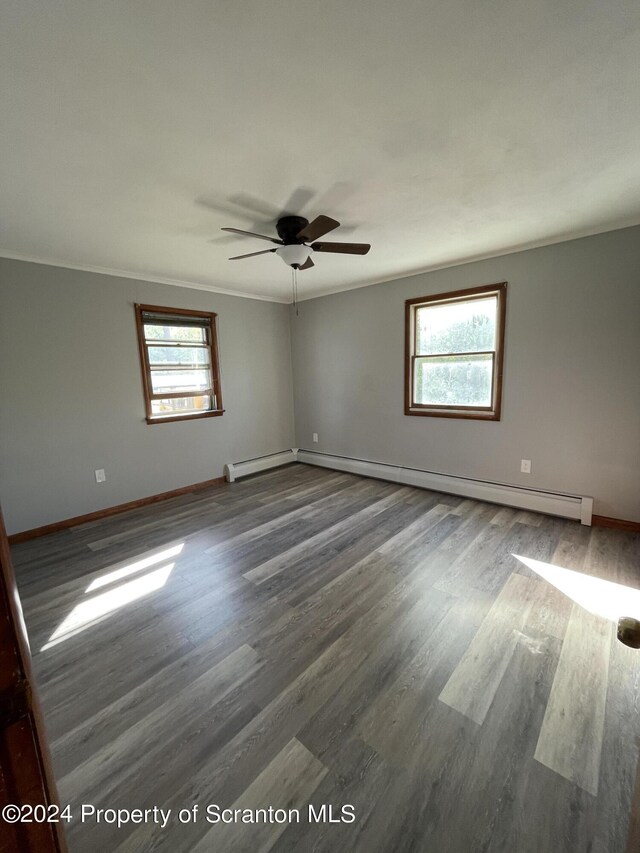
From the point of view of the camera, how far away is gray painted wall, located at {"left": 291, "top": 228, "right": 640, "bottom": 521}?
2875 millimetres

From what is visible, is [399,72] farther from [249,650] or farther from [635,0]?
[249,650]

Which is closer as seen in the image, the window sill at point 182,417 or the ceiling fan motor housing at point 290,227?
the ceiling fan motor housing at point 290,227

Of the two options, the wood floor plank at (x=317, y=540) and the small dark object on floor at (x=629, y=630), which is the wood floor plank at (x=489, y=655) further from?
the wood floor plank at (x=317, y=540)

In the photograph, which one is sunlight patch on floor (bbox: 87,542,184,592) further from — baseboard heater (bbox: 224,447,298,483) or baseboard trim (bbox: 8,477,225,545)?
baseboard heater (bbox: 224,447,298,483)

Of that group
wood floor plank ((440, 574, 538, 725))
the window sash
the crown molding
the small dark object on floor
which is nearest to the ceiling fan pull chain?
the crown molding

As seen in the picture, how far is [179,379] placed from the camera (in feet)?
13.7

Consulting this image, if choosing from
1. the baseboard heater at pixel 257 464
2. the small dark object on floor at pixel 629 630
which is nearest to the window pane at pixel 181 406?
the baseboard heater at pixel 257 464

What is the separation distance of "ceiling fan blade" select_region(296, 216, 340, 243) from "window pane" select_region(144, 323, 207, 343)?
228cm

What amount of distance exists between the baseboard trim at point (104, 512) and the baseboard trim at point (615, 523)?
13.0 feet

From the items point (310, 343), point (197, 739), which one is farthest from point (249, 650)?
point (310, 343)

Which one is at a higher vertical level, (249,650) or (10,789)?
(10,789)

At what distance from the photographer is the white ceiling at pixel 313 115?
1128 millimetres

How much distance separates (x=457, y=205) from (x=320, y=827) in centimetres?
314

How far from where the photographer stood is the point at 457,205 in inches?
93.2
